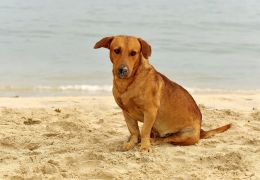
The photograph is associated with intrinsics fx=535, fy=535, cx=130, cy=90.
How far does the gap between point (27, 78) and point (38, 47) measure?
10.3 feet

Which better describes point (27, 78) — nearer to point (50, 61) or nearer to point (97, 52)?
point (50, 61)

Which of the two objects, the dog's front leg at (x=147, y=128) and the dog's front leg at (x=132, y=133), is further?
the dog's front leg at (x=132, y=133)

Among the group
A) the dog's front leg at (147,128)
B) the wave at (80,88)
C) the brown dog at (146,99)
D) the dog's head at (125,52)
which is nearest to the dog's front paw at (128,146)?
the brown dog at (146,99)

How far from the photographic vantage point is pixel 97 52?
1212 cm

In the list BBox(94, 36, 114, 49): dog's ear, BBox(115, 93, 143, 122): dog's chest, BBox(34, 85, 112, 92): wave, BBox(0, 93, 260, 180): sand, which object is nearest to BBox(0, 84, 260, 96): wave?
BBox(34, 85, 112, 92): wave

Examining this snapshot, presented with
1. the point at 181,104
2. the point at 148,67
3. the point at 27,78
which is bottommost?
the point at 27,78

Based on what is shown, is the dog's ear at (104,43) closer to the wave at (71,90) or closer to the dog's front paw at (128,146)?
the dog's front paw at (128,146)

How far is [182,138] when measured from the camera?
17.4 feet

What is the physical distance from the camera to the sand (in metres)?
4.54

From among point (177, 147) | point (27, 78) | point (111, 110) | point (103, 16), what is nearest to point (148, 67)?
point (177, 147)

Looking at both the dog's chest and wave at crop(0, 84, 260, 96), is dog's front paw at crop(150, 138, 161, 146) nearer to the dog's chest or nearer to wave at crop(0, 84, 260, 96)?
the dog's chest

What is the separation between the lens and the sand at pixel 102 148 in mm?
4539

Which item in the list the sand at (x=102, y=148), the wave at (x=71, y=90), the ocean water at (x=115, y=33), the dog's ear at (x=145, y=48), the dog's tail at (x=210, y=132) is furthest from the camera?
the ocean water at (x=115, y=33)

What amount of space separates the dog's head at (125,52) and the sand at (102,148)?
2.60 feet
